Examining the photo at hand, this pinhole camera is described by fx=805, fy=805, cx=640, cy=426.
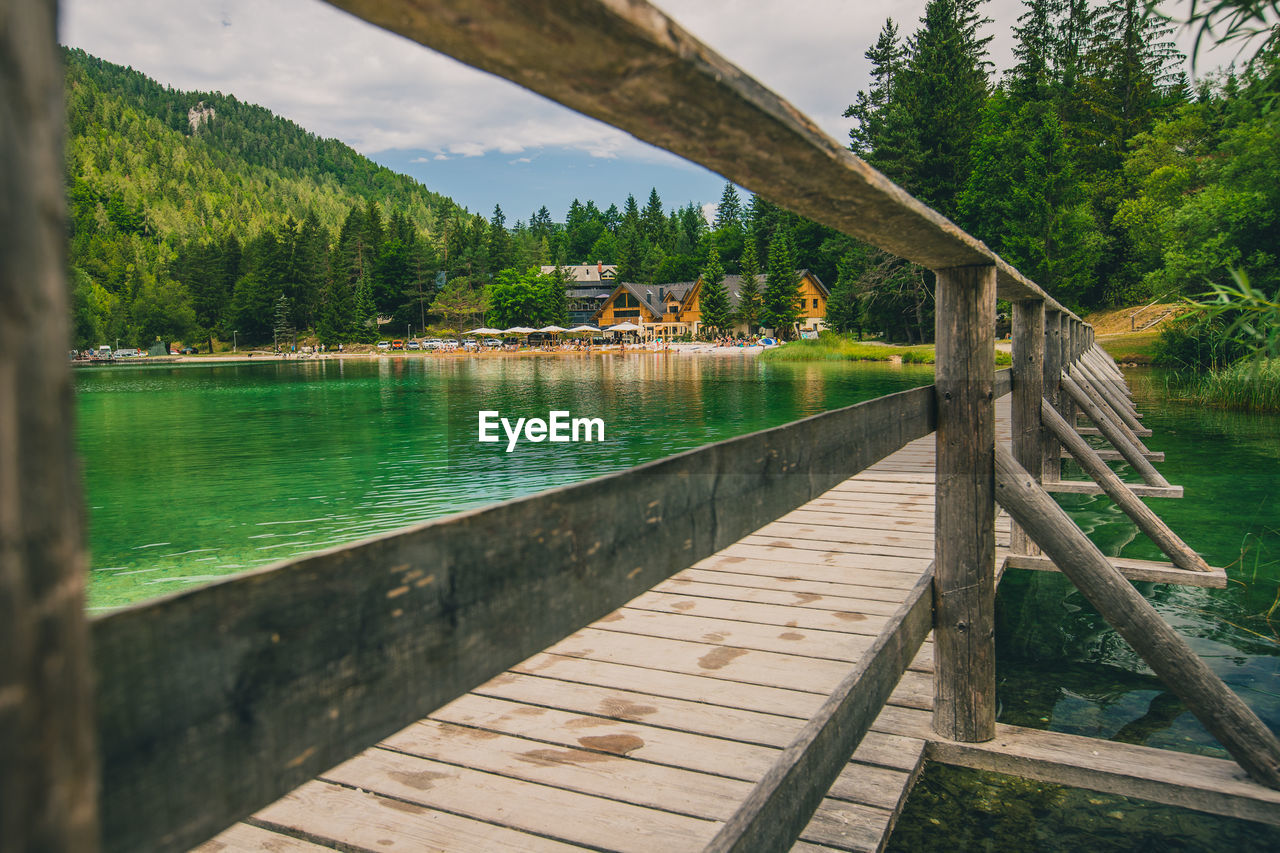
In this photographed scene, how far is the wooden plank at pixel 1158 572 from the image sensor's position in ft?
17.6

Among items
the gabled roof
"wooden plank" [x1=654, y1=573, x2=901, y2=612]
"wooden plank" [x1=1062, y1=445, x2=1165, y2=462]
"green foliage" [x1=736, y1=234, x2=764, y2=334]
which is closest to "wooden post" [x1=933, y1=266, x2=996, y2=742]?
"wooden plank" [x1=654, y1=573, x2=901, y2=612]

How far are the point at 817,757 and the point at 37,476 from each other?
180cm

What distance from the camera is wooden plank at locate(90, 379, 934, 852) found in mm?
630

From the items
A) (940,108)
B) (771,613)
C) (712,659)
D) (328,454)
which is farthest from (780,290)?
(712,659)

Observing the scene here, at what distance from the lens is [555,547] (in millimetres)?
1066

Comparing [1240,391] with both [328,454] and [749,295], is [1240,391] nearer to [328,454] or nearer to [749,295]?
[328,454]

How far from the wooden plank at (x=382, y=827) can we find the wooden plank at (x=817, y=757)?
0.79 meters

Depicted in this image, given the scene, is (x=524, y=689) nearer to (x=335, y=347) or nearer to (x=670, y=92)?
(x=670, y=92)

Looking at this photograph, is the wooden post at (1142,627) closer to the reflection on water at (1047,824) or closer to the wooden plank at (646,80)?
the reflection on water at (1047,824)

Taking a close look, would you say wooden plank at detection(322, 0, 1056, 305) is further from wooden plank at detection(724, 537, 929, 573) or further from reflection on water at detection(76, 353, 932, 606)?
reflection on water at detection(76, 353, 932, 606)

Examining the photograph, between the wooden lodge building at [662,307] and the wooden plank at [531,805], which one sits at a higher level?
the wooden lodge building at [662,307]

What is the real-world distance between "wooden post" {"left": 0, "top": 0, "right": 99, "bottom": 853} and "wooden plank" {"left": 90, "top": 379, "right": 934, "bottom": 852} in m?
0.14

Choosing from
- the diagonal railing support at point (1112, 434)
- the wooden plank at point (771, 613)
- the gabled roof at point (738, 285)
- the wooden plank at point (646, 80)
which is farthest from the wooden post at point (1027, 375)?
the gabled roof at point (738, 285)

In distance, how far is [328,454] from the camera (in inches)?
739
